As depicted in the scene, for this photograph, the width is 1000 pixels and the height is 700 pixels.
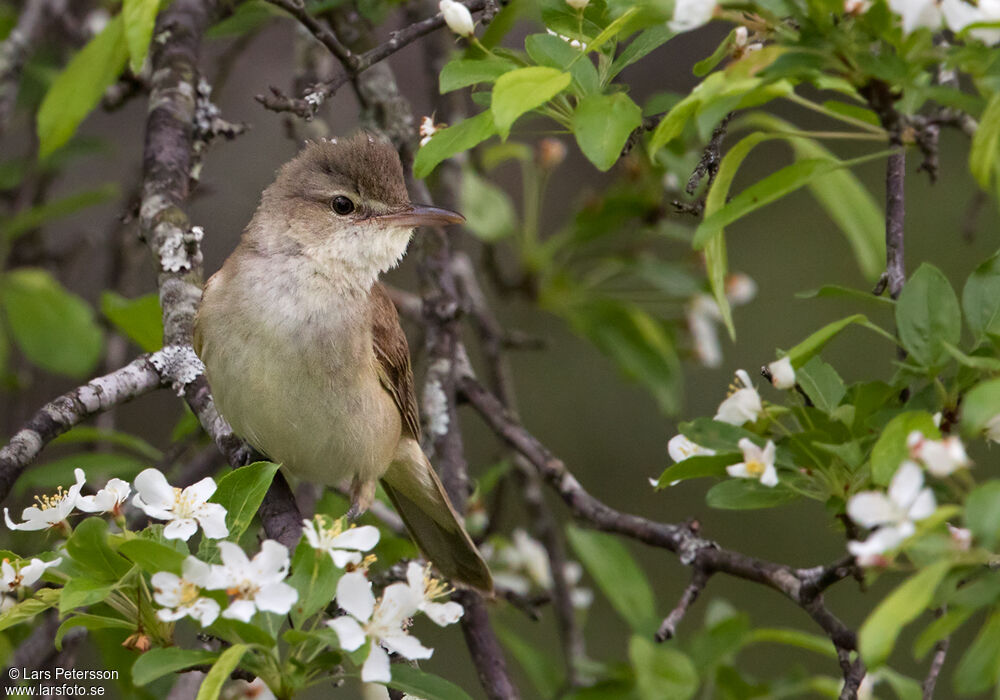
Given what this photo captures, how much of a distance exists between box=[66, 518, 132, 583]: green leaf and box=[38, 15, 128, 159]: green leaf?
5.82 feet

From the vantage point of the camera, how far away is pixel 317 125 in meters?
4.93

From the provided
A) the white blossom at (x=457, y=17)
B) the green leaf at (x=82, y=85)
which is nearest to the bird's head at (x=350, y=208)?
the green leaf at (x=82, y=85)

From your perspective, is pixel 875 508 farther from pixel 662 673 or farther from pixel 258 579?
pixel 662 673

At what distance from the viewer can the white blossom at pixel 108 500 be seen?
2350mm

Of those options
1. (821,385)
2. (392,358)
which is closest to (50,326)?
(392,358)

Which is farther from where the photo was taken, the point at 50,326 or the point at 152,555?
the point at 50,326

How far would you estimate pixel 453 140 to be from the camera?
8.07 feet

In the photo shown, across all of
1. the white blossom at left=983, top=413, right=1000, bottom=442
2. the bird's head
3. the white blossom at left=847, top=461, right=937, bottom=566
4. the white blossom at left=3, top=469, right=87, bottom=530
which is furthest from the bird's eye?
the white blossom at left=847, top=461, right=937, bottom=566

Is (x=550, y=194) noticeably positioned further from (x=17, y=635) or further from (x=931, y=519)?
(x=931, y=519)

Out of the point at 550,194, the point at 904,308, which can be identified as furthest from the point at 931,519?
the point at 550,194

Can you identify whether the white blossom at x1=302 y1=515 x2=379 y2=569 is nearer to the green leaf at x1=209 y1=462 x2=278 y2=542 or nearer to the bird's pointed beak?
the green leaf at x1=209 y1=462 x2=278 y2=542

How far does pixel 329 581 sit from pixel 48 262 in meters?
3.75

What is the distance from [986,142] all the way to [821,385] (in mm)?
670

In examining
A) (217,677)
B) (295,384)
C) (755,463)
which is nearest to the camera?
(217,677)
